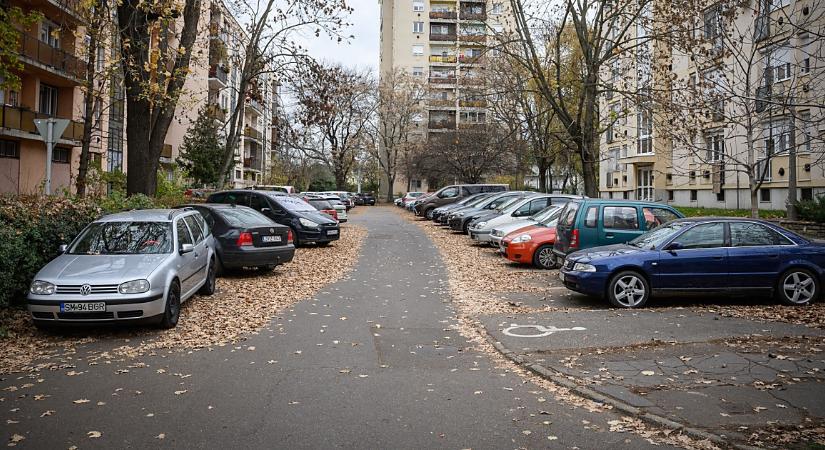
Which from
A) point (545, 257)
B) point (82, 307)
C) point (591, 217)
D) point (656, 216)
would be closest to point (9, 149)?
point (545, 257)

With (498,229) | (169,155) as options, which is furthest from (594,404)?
(169,155)

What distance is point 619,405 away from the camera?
5703mm

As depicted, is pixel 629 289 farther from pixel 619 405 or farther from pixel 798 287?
pixel 619 405

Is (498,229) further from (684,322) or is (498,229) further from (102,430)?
(102,430)

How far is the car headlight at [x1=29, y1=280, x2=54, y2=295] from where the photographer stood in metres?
8.04

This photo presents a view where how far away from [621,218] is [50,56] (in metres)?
26.4

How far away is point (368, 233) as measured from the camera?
28.1 meters

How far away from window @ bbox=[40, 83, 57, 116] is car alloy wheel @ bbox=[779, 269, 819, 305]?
3092 centimetres

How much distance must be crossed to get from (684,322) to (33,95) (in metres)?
29.7

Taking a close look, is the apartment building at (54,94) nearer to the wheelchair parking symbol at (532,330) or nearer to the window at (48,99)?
the window at (48,99)

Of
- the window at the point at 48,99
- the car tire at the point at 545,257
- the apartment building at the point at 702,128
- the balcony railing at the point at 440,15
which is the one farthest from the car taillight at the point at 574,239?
the balcony railing at the point at 440,15

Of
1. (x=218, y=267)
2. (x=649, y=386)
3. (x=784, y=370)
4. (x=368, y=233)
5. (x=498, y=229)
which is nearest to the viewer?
(x=649, y=386)

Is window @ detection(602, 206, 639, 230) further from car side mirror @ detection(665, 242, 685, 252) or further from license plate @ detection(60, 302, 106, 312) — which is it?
license plate @ detection(60, 302, 106, 312)

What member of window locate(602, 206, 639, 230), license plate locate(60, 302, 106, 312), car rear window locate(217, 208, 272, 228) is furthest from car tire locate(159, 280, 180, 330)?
window locate(602, 206, 639, 230)
